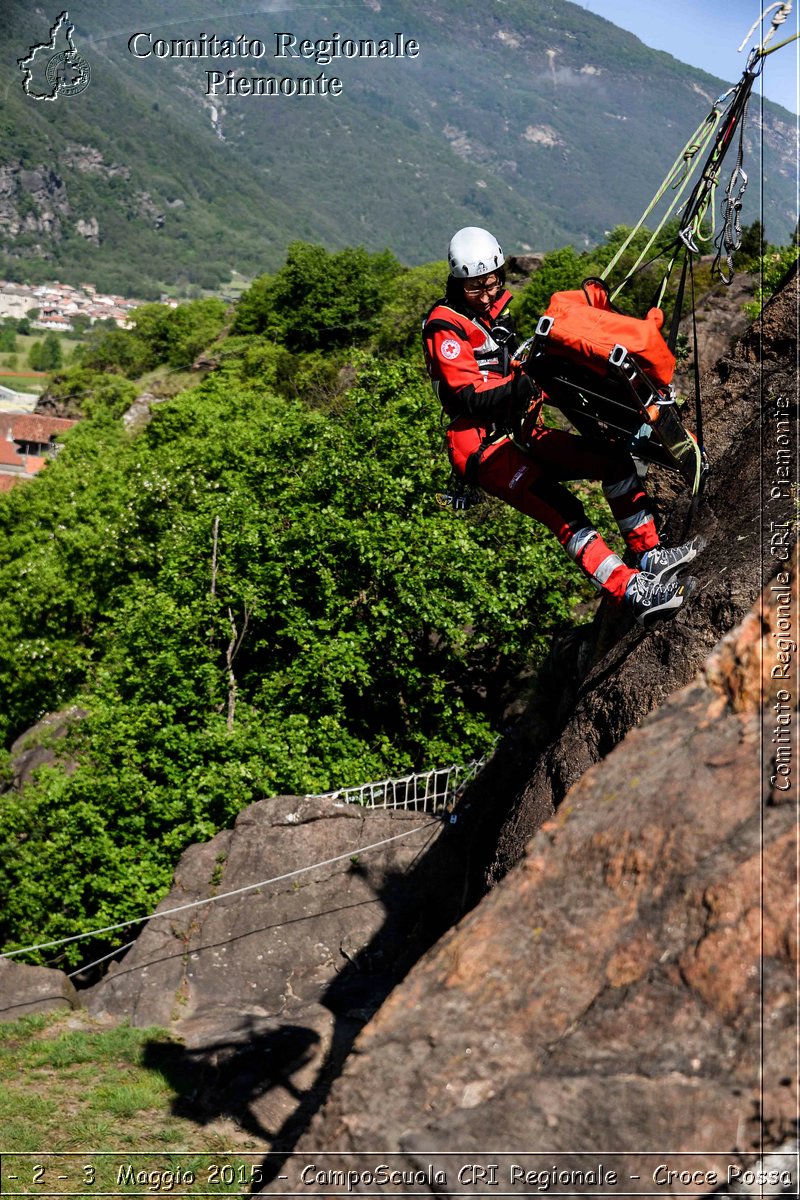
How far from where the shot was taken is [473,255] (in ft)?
25.8

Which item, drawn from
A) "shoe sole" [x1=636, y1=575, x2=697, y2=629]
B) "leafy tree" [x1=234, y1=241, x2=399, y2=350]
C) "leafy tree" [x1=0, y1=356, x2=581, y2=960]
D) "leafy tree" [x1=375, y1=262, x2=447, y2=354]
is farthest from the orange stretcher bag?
"leafy tree" [x1=234, y1=241, x2=399, y2=350]

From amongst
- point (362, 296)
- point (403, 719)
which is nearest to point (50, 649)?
point (403, 719)

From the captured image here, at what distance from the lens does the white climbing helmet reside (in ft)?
25.8

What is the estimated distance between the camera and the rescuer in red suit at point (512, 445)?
25.5 ft

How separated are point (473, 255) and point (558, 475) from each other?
1818 millimetres

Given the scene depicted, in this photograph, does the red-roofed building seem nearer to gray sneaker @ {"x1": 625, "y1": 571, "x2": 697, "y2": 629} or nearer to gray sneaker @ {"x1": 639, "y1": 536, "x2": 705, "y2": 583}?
gray sneaker @ {"x1": 639, "y1": 536, "x2": 705, "y2": 583}

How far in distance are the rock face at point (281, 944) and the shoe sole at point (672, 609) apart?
5.30m

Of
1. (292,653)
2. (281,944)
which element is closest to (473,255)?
(281,944)

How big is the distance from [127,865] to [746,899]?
14.5m

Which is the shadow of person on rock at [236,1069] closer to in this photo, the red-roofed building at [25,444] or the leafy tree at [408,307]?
the leafy tree at [408,307]

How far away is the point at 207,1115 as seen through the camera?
915 centimetres

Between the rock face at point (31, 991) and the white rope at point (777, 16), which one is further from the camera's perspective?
the rock face at point (31, 991)

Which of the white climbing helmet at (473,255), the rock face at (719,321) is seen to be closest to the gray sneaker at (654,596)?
the white climbing helmet at (473,255)

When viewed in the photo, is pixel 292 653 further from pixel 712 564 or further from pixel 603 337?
pixel 603 337
